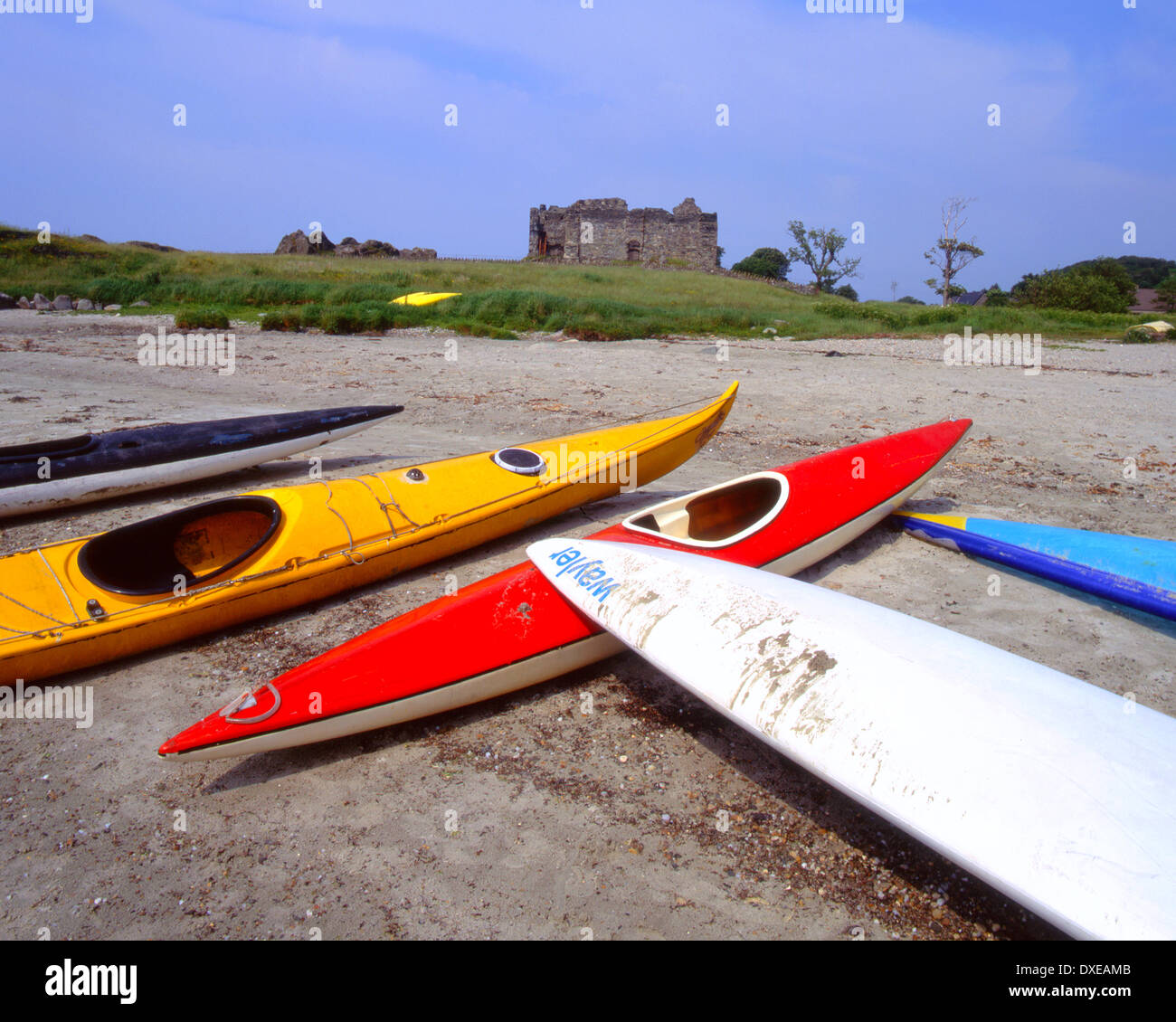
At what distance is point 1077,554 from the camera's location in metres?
4.27

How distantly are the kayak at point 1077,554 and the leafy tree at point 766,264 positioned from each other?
175 feet

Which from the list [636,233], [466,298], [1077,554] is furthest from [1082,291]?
[1077,554]

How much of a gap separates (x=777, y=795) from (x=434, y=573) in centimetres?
248

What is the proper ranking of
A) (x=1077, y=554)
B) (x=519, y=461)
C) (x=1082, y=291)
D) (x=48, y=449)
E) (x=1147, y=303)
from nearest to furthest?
1. (x=1077, y=554)
2. (x=519, y=461)
3. (x=48, y=449)
4. (x=1082, y=291)
5. (x=1147, y=303)

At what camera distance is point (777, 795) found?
2715 millimetres

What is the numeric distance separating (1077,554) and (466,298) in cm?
1550

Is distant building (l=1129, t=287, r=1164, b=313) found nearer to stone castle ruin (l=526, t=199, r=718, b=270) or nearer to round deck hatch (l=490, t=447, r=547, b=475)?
stone castle ruin (l=526, t=199, r=718, b=270)

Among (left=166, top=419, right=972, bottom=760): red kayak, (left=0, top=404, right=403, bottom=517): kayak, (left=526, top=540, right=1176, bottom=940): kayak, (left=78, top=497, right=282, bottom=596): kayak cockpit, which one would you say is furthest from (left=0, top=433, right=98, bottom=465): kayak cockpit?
(left=526, top=540, right=1176, bottom=940): kayak

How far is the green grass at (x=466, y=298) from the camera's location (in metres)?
15.9

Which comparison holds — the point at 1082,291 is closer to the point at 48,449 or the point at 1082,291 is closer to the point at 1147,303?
the point at 1147,303

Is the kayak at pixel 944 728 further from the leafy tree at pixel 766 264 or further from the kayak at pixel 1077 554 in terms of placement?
the leafy tree at pixel 766 264

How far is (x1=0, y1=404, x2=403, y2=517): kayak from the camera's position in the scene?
192 inches
